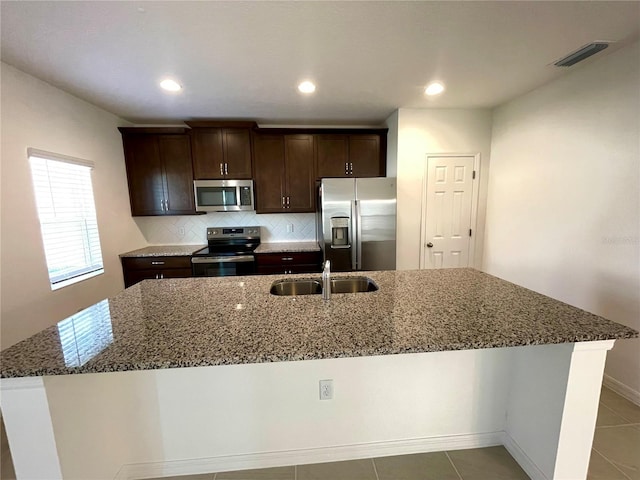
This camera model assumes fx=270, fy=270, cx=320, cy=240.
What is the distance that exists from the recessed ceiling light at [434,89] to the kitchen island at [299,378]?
1.82 m

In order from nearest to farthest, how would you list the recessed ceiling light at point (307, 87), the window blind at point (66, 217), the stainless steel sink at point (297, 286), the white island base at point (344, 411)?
the white island base at point (344, 411) < the stainless steel sink at point (297, 286) < the window blind at point (66, 217) < the recessed ceiling light at point (307, 87)

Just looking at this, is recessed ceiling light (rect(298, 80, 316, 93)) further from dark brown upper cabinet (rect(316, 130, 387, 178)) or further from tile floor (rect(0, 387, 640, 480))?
tile floor (rect(0, 387, 640, 480))

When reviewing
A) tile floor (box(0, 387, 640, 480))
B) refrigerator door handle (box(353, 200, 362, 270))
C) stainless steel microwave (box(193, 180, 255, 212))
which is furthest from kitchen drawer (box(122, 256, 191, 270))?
refrigerator door handle (box(353, 200, 362, 270))

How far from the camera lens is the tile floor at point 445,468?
145 cm

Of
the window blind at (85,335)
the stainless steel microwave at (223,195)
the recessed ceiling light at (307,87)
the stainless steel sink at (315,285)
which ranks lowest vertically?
the stainless steel sink at (315,285)

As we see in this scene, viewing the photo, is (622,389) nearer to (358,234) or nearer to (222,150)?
(358,234)

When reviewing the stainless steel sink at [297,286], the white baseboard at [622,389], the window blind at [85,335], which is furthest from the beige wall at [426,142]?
the window blind at [85,335]

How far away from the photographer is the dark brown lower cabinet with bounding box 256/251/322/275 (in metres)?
3.41

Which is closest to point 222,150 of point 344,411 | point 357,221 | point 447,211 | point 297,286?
point 357,221

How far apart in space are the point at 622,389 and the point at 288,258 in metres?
3.13

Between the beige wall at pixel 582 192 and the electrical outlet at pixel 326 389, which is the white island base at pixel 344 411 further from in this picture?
the beige wall at pixel 582 192

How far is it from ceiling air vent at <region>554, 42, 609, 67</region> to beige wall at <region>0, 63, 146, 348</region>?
4.13 m

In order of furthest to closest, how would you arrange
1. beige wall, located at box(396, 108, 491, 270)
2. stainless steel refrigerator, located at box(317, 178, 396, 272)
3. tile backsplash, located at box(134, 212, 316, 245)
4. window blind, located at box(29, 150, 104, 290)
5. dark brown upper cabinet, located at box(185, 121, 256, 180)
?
1. tile backsplash, located at box(134, 212, 316, 245)
2. dark brown upper cabinet, located at box(185, 121, 256, 180)
3. beige wall, located at box(396, 108, 491, 270)
4. stainless steel refrigerator, located at box(317, 178, 396, 272)
5. window blind, located at box(29, 150, 104, 290)

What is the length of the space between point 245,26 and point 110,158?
2.50 meters
